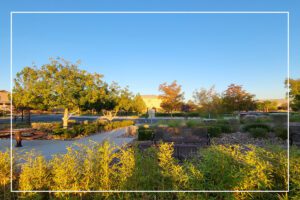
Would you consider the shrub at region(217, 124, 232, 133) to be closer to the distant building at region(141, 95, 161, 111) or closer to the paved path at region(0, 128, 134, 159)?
the paved path at region(0, 128, 134, 159)

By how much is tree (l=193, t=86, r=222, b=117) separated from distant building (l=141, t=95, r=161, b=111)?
540 millimetres

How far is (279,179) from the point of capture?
2.02 meters

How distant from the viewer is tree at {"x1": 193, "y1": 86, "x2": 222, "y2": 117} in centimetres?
271

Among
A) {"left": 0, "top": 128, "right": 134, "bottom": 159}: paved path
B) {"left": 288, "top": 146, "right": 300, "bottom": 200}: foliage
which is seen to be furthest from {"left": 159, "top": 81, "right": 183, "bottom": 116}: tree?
{"left": 0, "top": 128, "right": 134, "bottom": 159}: paved path

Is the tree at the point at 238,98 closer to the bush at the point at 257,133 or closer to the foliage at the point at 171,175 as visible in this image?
the foliage at the point at 171,175

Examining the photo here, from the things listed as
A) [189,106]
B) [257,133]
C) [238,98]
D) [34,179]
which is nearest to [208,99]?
[189,106]

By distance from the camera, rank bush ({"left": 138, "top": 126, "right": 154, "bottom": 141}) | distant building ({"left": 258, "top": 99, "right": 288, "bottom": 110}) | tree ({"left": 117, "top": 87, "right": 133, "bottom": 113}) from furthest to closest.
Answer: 1. bush ({"left": 138, "top": 126, "right": 154, "bottom": 141})
2. tree ({"left": 117, "top": 87, "right": 133, "bottom": 113})
3. distant building ({"left": 258, "top": 99, "right": 288, "bottom": 110})

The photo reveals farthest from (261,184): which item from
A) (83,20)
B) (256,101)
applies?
(83,20)

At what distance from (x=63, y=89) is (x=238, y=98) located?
6.57 m

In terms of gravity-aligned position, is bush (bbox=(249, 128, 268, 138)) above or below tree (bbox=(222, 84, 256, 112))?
below

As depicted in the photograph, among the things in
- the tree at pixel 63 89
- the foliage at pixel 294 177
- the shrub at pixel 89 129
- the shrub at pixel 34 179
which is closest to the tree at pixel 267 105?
the foliage at pixel 294 177

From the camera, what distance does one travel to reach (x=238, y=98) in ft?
9.18

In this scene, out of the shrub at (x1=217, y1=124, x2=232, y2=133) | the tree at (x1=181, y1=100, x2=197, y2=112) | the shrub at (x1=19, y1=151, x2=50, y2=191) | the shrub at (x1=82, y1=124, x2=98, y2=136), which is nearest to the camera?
the shrub at (x1=19, y1=151, x2=50, y2=191)

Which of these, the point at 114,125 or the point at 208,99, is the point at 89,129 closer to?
the point at 114,125
